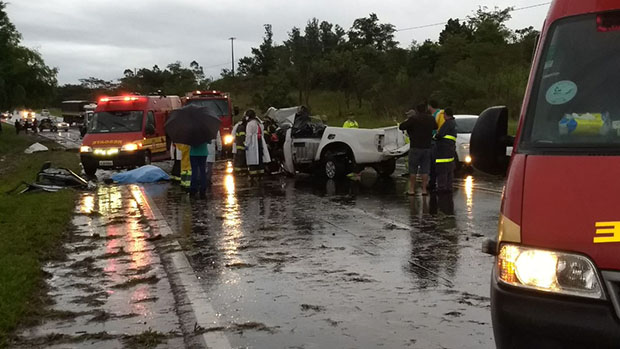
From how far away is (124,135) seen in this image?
21.0 m

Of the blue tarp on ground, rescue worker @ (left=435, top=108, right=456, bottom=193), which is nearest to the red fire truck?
the blue tarp on ground

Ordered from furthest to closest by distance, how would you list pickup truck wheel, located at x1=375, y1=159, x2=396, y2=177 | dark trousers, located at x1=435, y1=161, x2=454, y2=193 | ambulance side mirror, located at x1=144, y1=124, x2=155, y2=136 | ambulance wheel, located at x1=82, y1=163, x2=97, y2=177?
→ ambulance side mirror, located at x1=144, y1=124, x2=155, y2=136, ambulance wheel, located at x1=82, y1=163, x2=97, y2=177, pickup truck wheel, located at x1=375, y1=159, x2=396, y2=177, dark trousers, located at x1=435, y1=161, x2=454, y2=193

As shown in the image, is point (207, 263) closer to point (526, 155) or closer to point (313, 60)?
point (526, 155)

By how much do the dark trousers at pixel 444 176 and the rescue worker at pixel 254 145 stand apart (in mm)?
5787

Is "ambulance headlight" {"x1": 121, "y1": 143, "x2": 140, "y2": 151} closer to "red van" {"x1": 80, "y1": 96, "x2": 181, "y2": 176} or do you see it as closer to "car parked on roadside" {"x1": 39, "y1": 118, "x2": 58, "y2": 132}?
"red van" {"x1": 80, "y1": 96, "x2": 181, "y2": 176}

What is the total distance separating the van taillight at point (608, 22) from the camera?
3.91 meters

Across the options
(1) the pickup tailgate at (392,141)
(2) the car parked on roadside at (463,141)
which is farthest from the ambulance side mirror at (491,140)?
(2) the car parked on roadside at (463,141)

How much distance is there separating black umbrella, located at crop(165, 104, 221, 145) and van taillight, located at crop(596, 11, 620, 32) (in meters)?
11.2

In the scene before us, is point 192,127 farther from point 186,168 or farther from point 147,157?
point 147,157

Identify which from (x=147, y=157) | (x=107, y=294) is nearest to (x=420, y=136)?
(x=107, y=294)

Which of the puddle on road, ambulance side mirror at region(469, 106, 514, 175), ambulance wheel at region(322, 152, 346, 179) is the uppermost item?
ambulance side mirror at region(469, 106, 514, 175)

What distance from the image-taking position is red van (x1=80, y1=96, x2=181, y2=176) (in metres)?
20.5

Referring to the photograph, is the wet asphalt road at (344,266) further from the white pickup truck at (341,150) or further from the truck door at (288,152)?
the truck door at (288,152)

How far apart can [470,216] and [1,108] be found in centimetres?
4085
